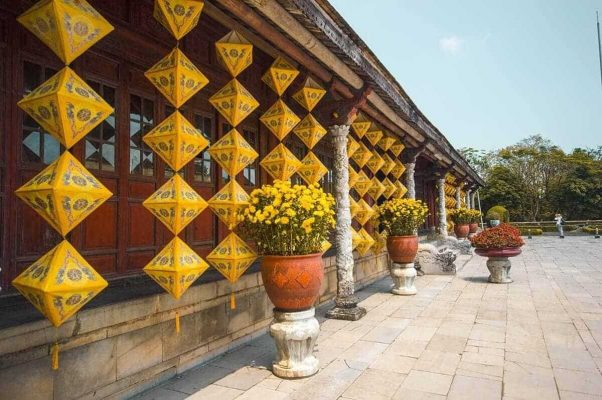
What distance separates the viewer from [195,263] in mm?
2982

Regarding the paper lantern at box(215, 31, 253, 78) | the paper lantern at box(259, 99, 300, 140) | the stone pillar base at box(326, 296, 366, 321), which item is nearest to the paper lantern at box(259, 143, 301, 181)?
the paper lantern at box(259, 99, 300, 140)

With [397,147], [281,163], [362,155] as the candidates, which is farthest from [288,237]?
[397,147]

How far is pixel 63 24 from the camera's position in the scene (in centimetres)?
219

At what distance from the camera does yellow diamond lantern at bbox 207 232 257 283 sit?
11.4ft

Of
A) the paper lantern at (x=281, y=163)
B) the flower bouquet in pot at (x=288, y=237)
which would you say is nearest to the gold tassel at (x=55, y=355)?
the flower bouquet in pot at (x=288, y=237)

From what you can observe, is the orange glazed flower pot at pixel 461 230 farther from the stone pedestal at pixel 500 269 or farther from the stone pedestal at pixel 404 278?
the stone pedestal at pixel 404 278

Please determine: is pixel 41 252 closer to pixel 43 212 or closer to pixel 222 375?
pixel 43 212

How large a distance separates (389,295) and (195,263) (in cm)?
494

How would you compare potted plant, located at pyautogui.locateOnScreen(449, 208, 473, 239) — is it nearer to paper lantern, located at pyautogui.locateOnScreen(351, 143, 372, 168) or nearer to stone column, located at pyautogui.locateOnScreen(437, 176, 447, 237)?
stone column, located at pyautogui.locateOnScreen(437, 176, 447, 237)

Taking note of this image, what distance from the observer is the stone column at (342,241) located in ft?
18.0

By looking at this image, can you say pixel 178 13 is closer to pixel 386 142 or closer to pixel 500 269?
pixel 386 142

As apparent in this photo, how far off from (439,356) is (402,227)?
319cm

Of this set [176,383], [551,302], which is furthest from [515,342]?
[176,383]

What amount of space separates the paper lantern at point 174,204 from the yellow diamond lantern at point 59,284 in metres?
0.69
